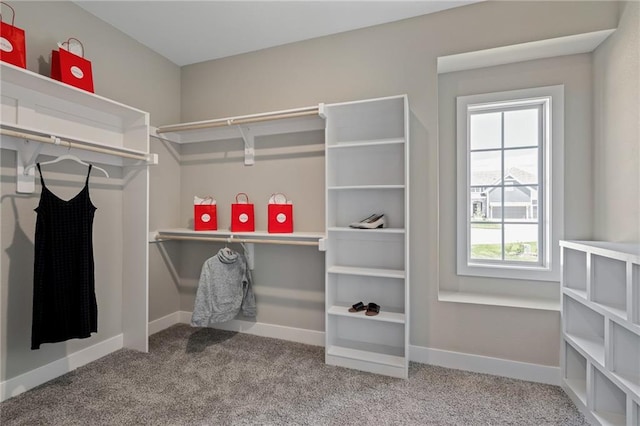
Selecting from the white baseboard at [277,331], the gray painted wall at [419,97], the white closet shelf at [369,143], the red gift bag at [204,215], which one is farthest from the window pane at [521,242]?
the red gift bag at [204,215]

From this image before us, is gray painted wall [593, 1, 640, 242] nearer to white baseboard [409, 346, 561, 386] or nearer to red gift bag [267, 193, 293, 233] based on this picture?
white baseboard [409, 346, 561, 386]

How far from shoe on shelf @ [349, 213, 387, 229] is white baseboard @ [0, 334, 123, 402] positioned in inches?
81.3

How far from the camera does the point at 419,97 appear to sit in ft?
7.72

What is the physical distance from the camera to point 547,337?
2.06 meters

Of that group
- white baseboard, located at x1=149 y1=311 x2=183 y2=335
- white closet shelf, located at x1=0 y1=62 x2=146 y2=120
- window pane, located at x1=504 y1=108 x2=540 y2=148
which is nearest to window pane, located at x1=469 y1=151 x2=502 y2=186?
window pane, located at x1=504 y1=108 x2=540 y2=148

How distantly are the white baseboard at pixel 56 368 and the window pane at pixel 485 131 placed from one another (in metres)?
3.22

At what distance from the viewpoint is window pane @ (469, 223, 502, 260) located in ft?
8.09

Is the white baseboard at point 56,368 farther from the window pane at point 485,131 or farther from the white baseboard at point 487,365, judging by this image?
the window pane at point 485,131

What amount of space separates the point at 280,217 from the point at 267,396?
1233 mm

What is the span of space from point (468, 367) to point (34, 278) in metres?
2.79

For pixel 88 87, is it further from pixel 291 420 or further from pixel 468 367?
pixel 468 367

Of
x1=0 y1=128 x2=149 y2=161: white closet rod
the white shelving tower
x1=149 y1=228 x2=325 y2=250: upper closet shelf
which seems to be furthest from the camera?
x1=149 y1=228 x2=325 y2=250: upper closet shelf

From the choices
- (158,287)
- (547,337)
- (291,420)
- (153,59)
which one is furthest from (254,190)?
(547,337)

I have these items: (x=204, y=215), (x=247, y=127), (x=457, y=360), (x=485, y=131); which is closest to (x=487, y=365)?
(x=457, y=360)
